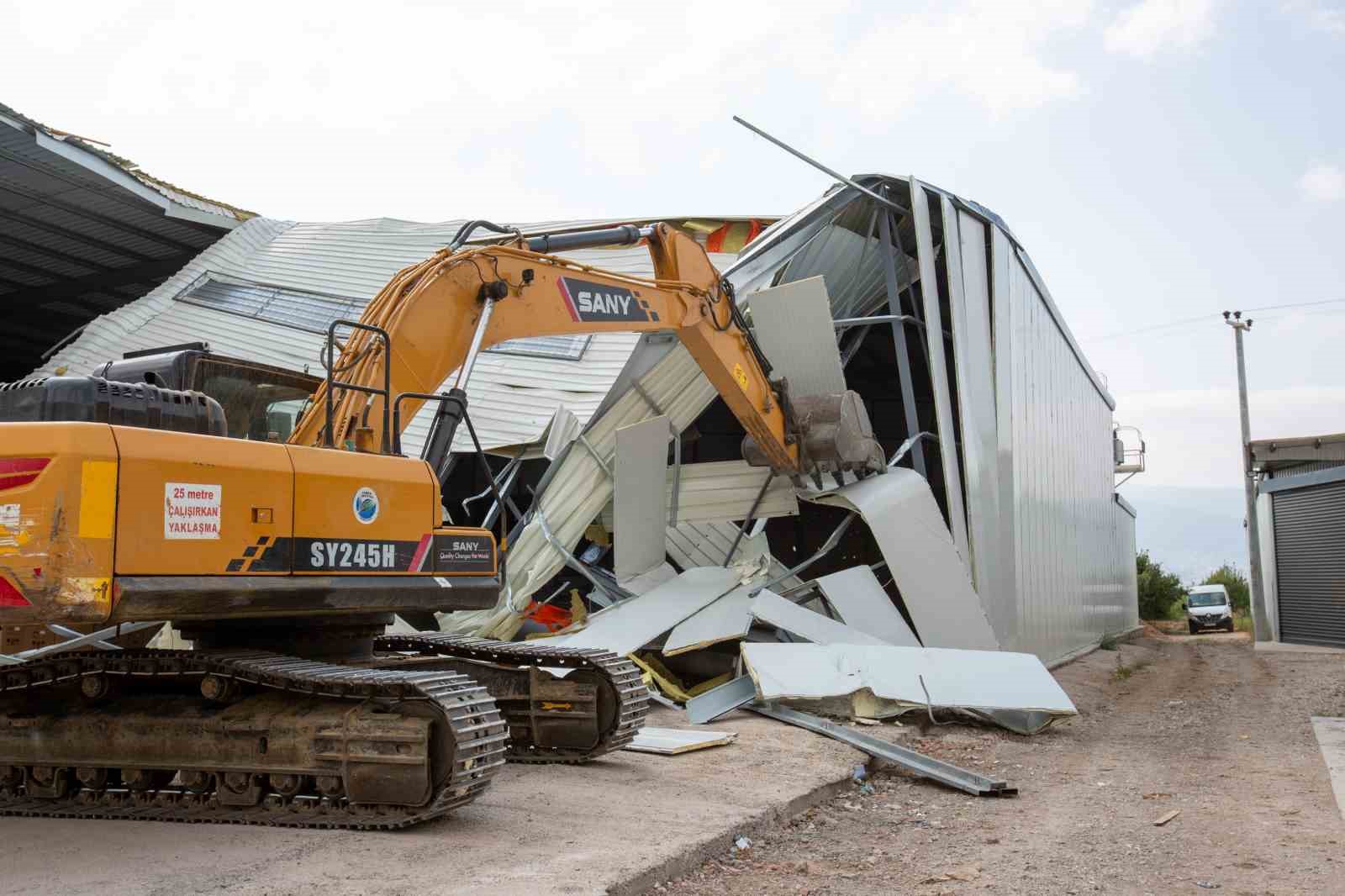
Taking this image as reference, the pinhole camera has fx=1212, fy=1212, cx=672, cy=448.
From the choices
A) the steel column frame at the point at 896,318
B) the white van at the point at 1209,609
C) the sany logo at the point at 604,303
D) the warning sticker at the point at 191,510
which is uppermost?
the steel column frame at the point at 896,318

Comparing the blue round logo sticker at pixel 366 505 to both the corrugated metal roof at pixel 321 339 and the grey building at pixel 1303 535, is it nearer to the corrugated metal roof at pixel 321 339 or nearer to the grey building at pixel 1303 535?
the corrugated metal roof at pixel 321 339

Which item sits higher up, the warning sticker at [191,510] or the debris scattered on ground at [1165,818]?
the warning sticker at [191,510]

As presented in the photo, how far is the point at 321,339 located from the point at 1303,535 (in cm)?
2259

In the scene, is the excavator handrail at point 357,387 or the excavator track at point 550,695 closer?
the excavator handrail at point 357,387

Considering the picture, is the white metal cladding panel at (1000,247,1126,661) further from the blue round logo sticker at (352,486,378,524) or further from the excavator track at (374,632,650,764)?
the blue round logo sticker at (352,486,378,524)

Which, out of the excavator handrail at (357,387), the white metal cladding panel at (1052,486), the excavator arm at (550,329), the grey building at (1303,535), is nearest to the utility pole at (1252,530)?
the grey building at (1303,535)

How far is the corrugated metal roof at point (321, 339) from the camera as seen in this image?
19172 mm

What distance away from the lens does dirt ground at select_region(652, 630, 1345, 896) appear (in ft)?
19.4

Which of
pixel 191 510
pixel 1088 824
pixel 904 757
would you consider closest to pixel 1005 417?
pixel 904 757

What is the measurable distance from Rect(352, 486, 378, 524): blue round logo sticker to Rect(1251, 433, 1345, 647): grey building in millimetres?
25004

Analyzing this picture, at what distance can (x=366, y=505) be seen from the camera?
6.69m

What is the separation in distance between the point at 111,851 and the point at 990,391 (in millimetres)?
11946

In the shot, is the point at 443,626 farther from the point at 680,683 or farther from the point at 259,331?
the point at 259,331

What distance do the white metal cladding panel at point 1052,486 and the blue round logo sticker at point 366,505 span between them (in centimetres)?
1063
